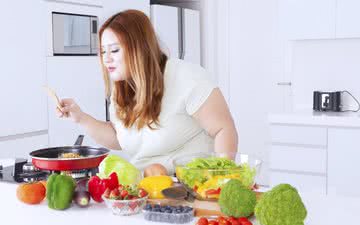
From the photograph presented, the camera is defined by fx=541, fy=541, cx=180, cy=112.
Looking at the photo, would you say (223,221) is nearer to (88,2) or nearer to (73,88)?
(73,88)

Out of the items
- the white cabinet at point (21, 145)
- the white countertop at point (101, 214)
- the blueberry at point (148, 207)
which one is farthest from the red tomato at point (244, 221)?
the white cabinet at point (21, 145)

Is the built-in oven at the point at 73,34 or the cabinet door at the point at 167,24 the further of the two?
the cabinet door at the point at 167,24

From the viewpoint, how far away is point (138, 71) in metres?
2.04

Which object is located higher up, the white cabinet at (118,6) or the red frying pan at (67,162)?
the white cabinet at (118,6)

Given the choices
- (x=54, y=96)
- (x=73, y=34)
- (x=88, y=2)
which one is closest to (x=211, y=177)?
(x=54, y=96)

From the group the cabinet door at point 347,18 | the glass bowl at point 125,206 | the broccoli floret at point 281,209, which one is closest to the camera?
the broccoli floret at point 281,209

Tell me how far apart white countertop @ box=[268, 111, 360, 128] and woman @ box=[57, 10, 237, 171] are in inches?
63.1

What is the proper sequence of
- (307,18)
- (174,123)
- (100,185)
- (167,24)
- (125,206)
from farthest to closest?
1. (167,24)
2. (307,18)
3. (174,123)
4. (100,185)
5. (125,206)

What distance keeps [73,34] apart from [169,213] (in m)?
2.43

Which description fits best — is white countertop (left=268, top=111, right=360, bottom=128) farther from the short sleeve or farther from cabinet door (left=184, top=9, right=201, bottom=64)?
the short sleeve

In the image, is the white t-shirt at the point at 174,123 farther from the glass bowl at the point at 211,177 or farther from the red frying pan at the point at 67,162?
the glass bowl at the point at 211,177

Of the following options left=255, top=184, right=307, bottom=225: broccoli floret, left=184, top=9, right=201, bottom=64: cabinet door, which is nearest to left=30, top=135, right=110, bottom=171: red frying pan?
left=255, top=184, right=307, bottom=225: broccoli floret

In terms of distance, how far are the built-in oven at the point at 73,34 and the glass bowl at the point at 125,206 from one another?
215 cm

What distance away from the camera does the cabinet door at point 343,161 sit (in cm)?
359
